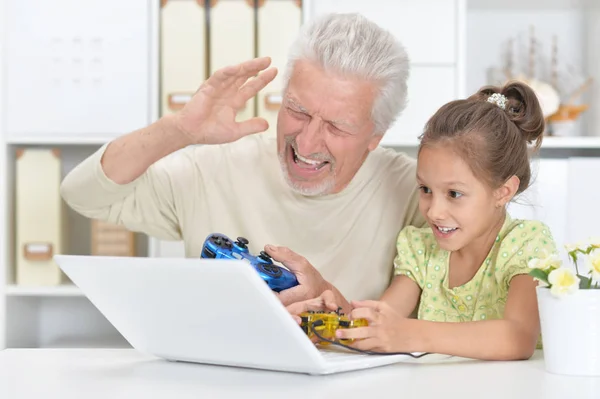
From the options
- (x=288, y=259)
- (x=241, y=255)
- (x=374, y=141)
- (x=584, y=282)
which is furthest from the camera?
(x=374, y=141)

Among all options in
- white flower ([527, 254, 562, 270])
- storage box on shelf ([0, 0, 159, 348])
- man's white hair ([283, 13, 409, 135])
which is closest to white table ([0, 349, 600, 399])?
white flower ([527, 254, 562, 270])

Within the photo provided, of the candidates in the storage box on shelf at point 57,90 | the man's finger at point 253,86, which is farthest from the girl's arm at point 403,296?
the storage box on shelf at point 57,90

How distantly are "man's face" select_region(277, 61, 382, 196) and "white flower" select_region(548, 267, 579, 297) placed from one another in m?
0.63

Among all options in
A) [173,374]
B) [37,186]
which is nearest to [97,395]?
[173,374]

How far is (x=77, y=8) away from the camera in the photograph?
239cm

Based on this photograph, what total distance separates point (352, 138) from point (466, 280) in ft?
1.09

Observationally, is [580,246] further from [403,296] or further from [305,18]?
[305,18]

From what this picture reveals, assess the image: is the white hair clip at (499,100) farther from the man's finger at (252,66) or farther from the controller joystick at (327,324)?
the controller joystick at (327,324)

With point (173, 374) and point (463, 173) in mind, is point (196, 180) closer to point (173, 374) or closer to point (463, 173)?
point (463, 173)

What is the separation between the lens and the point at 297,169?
5.07 ft

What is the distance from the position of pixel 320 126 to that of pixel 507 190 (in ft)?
1.11

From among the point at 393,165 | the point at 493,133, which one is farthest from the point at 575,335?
the point at 393,165

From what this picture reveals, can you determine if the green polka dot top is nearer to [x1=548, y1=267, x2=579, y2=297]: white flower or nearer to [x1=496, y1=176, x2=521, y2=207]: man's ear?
[x1=496, y1=176, x2=521, y2=207]: man's ear

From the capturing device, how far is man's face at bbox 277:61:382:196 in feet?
4.88
